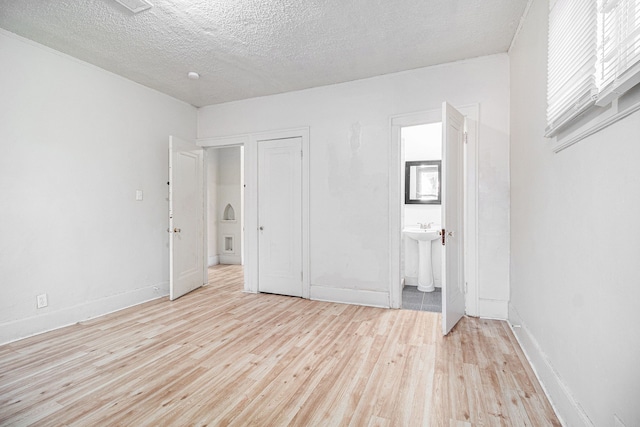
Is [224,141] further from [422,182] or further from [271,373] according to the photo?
[271,373]

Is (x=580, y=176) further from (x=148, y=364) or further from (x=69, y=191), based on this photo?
(x=69, y=191)

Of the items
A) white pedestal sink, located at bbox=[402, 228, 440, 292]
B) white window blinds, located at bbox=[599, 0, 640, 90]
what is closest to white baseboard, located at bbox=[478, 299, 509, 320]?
white pedestal sink, located at bbox=[402, 228, 440, 292]

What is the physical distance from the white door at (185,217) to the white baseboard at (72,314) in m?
0.33

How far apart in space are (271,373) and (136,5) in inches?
115

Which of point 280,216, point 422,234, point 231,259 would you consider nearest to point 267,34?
point 280,216

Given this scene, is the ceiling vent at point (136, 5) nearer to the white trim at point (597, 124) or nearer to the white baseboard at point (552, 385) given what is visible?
the white trim at point (597, 124)

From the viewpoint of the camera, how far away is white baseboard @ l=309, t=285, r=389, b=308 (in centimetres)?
366

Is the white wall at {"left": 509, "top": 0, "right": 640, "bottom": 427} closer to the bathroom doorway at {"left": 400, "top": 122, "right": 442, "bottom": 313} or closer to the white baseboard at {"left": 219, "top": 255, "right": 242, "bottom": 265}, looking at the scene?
the bathroom doorway at {"left": 400, "top": 122, "right": 442, "bottom": 313}

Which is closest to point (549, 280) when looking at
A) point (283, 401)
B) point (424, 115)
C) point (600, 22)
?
point (600, 22)

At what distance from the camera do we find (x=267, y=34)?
2811mm

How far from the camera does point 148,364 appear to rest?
2.34 meters

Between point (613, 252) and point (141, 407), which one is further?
point (141, 407)

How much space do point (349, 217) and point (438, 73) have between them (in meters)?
1.89

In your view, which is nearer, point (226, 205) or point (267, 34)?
point (267, 34)
